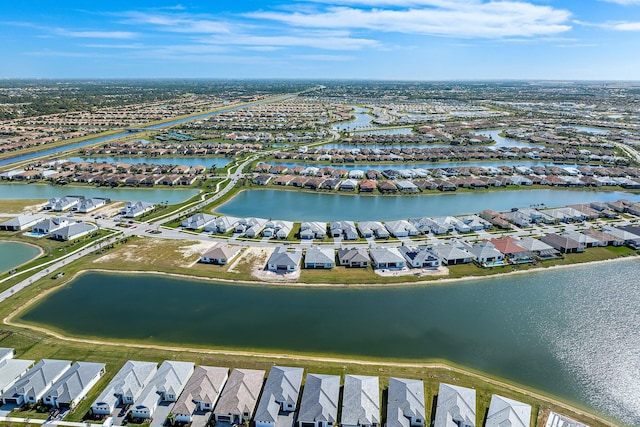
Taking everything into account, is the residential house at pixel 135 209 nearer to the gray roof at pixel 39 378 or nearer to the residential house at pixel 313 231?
the residential house at pixel 313 231

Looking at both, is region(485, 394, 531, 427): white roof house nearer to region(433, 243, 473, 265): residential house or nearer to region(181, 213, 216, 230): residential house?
region(433, 243, 473, 265): residential house

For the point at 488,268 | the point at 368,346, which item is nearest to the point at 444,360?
the point at 368,346

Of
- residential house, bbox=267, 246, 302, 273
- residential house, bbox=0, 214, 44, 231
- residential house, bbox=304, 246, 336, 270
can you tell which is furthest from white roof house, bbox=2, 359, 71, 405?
residential house, bbox=0, 214, 44, 231

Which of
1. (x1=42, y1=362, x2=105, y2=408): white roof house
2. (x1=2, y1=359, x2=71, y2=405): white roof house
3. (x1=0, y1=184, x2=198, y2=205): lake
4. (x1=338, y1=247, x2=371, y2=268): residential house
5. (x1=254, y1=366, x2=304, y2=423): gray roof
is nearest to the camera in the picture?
(x1=254, y1=366, x2=304, y2=423): gray roof

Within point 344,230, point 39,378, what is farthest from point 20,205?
point 344,230

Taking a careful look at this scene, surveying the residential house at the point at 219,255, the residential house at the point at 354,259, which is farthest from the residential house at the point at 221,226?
the residential house at the point at 354,259

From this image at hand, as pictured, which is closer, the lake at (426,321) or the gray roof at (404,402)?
the gray roof at (404,402)

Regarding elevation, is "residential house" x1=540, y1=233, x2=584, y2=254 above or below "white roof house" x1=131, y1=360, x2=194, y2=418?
above
